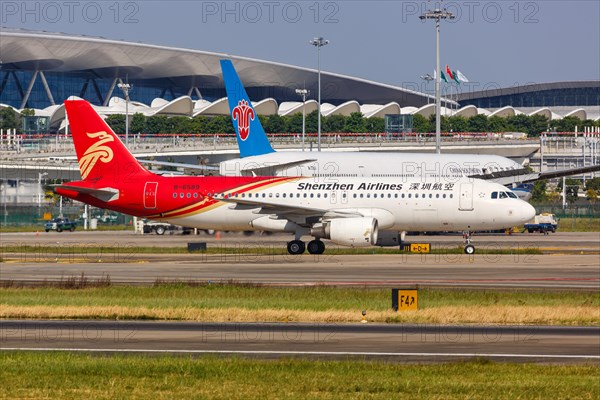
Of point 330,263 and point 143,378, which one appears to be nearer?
point 143,378

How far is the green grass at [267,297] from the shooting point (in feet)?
101

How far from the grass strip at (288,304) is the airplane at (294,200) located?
637 inches

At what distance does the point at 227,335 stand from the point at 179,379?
6.32 metres

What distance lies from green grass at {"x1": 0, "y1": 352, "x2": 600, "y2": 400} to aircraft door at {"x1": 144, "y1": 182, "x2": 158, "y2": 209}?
33.7 m

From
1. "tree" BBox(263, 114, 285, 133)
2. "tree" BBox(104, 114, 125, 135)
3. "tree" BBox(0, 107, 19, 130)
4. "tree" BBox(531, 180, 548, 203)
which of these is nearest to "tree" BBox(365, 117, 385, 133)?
"tree" BBox(263, 114, 285, 133)

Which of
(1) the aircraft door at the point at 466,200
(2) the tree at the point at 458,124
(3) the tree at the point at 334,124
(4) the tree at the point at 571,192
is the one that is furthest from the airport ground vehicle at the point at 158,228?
(2) the tree at the point at 458,124

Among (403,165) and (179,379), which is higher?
(403,165)

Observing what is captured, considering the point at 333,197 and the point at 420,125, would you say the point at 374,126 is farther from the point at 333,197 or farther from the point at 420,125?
the point at 333,197

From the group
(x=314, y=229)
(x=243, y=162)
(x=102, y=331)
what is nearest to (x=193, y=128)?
(x=243, y=162)

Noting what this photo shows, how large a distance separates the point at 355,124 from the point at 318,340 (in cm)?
16865

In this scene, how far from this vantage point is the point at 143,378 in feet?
Result: 60.1

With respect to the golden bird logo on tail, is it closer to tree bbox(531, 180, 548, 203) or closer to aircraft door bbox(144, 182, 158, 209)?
aircraft door bbox(144, 182, 158, 209)

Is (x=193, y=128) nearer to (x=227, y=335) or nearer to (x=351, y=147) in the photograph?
(x=351, y=147)

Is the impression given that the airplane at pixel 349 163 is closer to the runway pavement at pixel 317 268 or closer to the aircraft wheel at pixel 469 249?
the runway pavement at pixel 317 268
